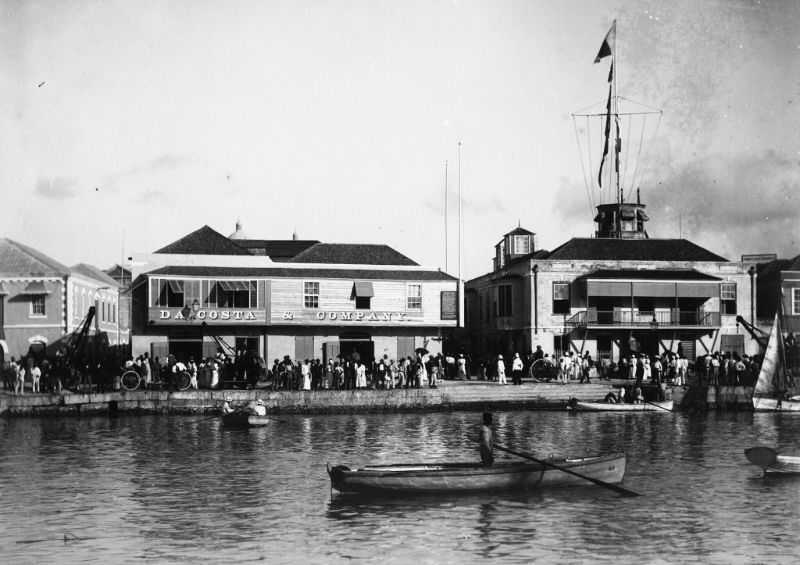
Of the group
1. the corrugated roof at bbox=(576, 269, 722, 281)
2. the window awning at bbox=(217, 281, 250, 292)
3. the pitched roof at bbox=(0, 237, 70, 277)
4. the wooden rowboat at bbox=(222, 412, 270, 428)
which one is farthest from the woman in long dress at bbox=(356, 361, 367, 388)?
the pitched roof at bbox=(0, 237, 70, 277)

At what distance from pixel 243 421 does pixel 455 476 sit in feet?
63.1

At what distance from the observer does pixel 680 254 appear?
65.5m

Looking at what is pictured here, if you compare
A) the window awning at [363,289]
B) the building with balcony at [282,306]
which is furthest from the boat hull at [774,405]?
the window awning at [363,289]

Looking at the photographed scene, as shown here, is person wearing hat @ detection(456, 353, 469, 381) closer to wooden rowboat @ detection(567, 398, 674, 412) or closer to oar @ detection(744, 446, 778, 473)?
wooden rowboat @ detection(567, 398, 674, 412)

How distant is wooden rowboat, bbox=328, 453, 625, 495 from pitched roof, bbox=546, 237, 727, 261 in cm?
3791

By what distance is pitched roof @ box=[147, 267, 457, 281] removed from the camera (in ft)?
192

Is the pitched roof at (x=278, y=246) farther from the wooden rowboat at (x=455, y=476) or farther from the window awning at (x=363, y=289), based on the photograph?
the wooden rowboat at (x=455, y=476)

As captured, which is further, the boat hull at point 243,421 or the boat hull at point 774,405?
the boat hull at point 774,405

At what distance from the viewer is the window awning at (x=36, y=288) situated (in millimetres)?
63875

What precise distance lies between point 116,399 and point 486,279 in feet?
97.4

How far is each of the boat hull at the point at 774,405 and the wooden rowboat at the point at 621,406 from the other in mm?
4164

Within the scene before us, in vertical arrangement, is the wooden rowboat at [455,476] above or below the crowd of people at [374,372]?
below

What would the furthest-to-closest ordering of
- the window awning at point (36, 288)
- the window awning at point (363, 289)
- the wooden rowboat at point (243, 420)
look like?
the window awning at point (36, 288), the window awning at point (363, 289), the wooden rowboat at point (243, 420)

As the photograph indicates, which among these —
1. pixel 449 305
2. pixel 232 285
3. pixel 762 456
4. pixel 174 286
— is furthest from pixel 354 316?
pixel 762 456
